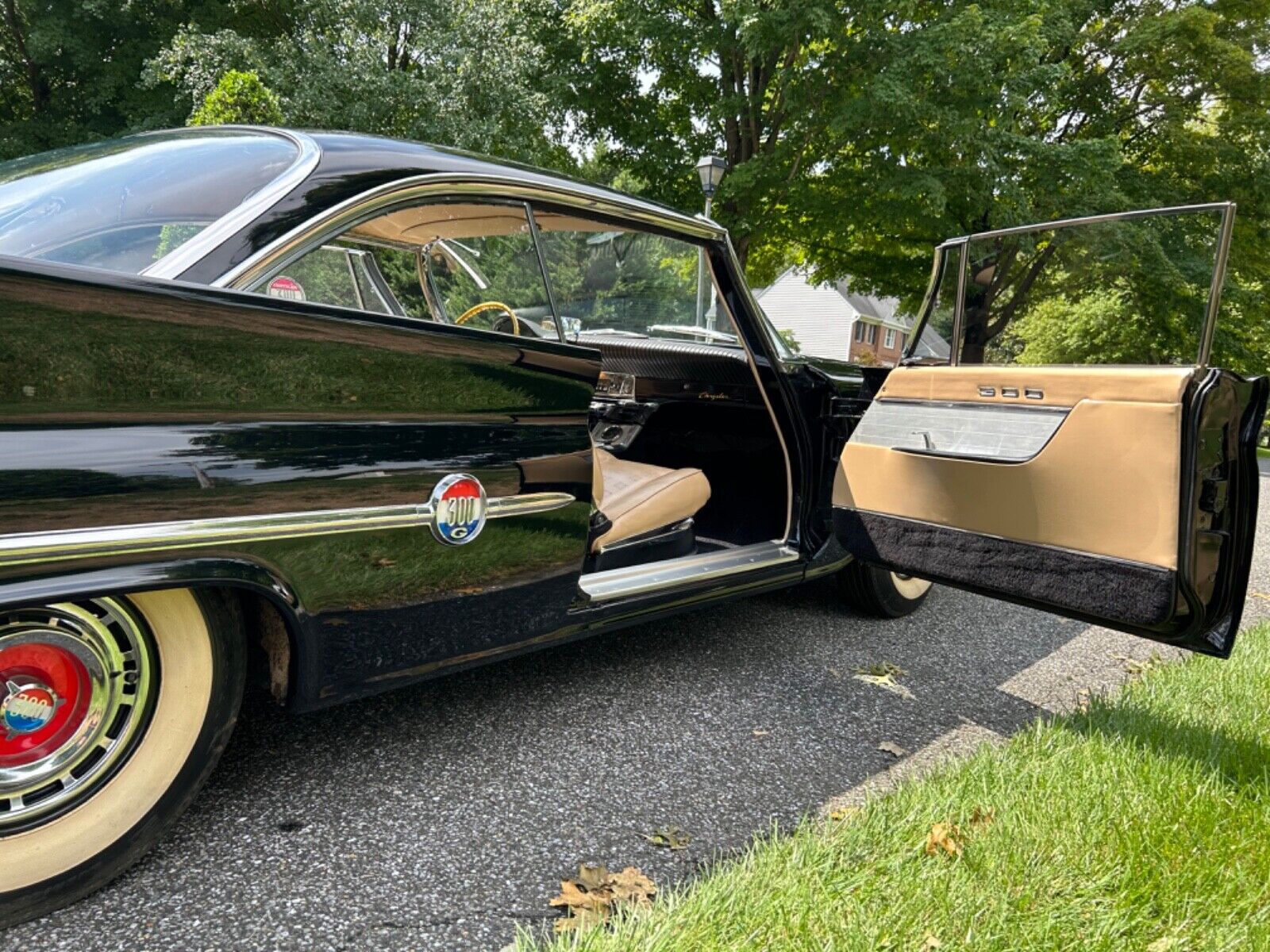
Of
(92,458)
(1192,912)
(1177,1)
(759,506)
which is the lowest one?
(1192,912)

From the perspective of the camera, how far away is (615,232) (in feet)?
9.37

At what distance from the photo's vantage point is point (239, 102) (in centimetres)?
1005

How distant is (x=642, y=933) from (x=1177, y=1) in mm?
19091

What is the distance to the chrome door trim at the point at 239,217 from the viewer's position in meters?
1.66

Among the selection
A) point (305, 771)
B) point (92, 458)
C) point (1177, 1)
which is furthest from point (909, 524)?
point (1177, 1)

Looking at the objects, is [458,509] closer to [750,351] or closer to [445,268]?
[445,268]

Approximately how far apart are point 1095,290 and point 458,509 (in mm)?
7170

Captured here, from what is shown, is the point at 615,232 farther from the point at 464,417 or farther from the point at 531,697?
the point at 531,697

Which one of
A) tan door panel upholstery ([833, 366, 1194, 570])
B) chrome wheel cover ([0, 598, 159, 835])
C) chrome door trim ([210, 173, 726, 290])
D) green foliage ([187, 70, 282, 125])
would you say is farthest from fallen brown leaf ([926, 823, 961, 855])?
green foliage ([187, 70, 282, 125])

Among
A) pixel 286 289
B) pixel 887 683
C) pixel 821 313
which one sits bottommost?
pixel 887 683

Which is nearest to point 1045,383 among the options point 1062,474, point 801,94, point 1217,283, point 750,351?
point 1062,474

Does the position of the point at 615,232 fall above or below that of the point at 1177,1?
below

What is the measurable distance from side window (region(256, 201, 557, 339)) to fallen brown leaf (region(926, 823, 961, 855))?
1724mm

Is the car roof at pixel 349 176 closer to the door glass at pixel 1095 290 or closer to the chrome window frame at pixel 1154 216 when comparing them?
the chrome window frame at pixel 1154 216
